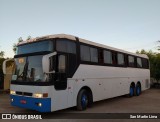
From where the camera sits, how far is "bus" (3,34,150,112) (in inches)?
303

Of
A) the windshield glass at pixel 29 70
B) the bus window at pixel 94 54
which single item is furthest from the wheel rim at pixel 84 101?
the windshield glass at pixel 29 70

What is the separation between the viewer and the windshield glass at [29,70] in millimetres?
7801

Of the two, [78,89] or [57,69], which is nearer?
[57,69]

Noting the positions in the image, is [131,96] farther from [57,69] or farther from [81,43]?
[57,69]

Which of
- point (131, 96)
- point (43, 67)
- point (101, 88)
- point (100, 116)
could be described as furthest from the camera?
point (131, 96)

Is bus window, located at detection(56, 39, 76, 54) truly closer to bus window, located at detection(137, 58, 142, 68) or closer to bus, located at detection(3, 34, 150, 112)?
bus, located at detection(3, 34, 150, 112)

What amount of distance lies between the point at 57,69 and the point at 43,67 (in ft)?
3.57

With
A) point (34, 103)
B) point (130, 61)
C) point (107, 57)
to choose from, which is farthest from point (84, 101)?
point (130, 61)

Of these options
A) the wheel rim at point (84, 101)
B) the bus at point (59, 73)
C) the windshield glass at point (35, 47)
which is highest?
the windshield glass at point (35, 47)

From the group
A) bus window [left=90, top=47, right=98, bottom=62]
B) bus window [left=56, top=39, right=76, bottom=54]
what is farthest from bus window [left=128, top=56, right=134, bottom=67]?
bus window [left=56, top=39, right=76, bottom=54]

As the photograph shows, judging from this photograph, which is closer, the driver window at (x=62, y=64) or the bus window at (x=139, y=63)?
the driver window at (x=62, y=64)

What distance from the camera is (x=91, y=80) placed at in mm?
10383

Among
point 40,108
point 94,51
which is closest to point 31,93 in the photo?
point 40,108

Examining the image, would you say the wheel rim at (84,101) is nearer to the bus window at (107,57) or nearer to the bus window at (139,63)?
the bus window at (107,57)
